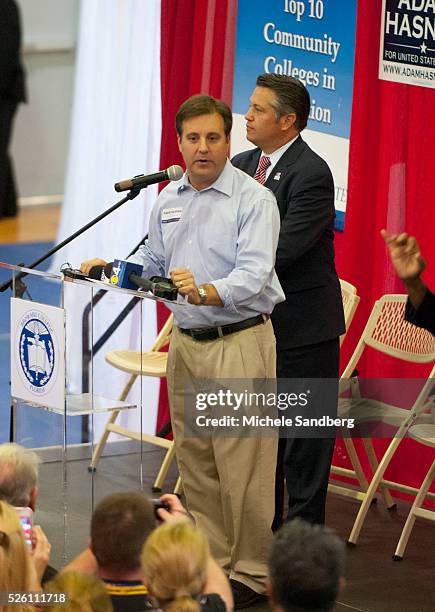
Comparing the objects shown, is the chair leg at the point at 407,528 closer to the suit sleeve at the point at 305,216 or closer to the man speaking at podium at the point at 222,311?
the man speaking at podium at the point at 222,311

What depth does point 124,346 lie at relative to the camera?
22.4ft

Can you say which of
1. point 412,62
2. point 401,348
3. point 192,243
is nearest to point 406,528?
point 401,348

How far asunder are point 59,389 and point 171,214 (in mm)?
731

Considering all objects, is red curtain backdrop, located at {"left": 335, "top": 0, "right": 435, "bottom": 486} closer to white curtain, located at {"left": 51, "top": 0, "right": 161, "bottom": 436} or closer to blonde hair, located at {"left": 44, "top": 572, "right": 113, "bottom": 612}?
white curtain, located at {"left": 51, "top": 0, "right": 161, "bottom": 436}

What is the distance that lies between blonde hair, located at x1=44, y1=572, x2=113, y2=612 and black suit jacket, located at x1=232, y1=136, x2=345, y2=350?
225 cm

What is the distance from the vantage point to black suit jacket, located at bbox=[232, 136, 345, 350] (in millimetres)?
4590

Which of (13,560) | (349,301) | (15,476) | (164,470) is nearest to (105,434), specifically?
(164,470)

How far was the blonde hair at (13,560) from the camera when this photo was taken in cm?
258

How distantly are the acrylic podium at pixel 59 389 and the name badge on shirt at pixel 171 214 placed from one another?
0.31 metres

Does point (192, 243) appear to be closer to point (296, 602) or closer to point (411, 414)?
point (411, 414)

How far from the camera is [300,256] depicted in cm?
456

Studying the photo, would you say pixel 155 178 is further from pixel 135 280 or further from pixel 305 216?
pixel 305 216

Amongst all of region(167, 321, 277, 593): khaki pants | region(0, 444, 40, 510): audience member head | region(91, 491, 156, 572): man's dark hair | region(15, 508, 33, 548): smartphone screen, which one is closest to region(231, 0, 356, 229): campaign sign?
region(167, 321, 277, 593): khaki pants

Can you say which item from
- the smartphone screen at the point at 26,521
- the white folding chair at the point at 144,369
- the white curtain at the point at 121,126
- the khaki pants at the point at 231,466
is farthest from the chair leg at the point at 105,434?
the smartphone screen at the point at 26,521
